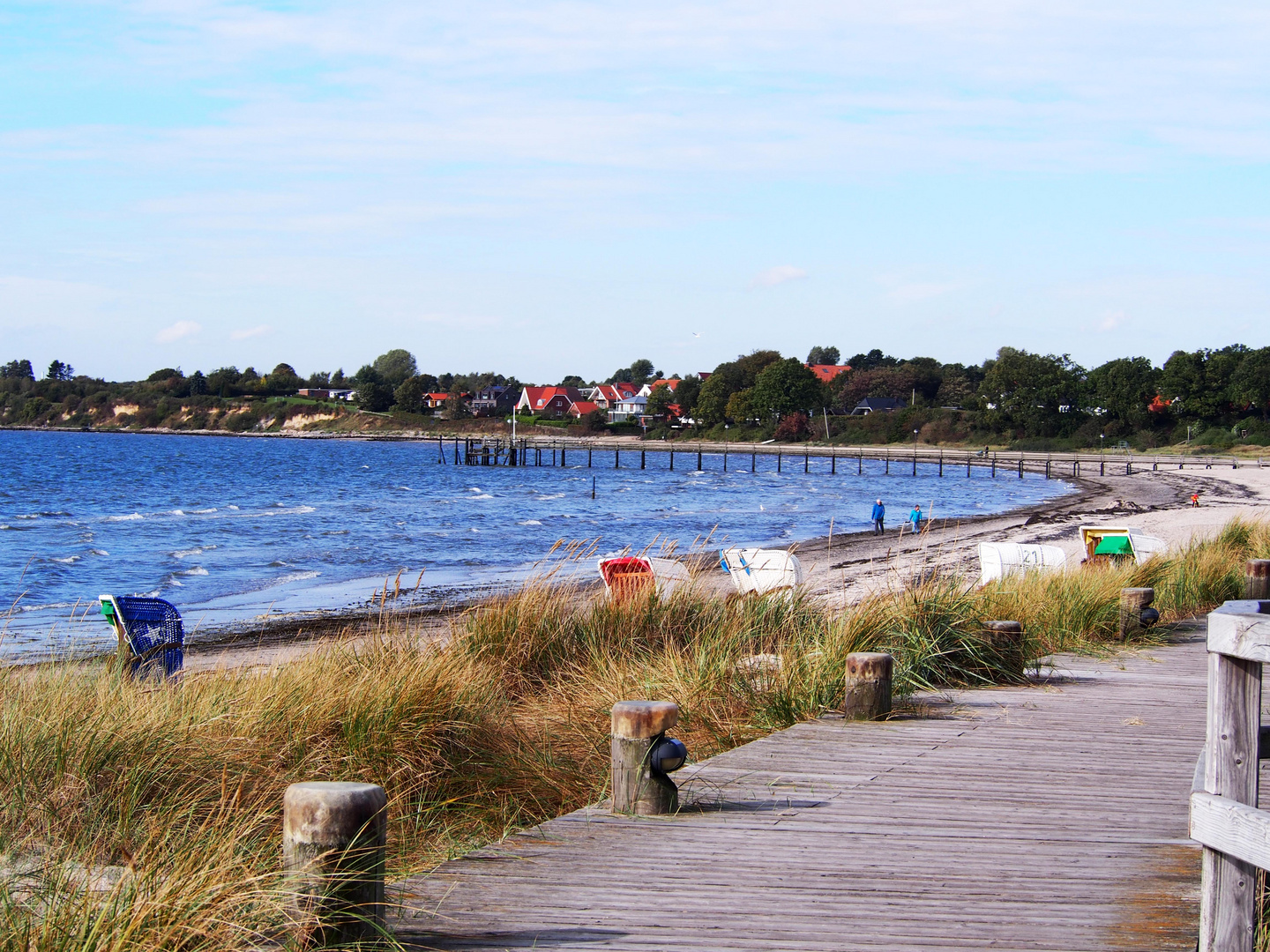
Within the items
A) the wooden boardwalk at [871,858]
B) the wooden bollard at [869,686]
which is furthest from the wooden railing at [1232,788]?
the wooden bollard at [869,686]

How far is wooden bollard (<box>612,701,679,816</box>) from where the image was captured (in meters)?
4.86

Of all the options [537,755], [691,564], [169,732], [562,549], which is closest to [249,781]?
[169,732]

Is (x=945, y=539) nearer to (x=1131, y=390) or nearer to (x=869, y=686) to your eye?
(x=869, y=686)

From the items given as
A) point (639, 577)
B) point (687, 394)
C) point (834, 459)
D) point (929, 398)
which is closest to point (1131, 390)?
point (834, 459)

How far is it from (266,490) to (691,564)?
55.5 m

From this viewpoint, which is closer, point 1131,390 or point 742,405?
point 1131,390

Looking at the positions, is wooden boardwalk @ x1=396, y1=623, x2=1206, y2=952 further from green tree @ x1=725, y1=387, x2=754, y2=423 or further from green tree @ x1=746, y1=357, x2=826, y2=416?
green tree @ x1=725, y1=387, x2=754, y2=423

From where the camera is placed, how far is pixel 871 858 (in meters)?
4.46

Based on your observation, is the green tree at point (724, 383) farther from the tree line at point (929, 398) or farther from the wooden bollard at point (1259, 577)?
the wooden bollard at point (1259, 577)

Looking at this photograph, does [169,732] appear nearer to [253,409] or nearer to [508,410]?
[508,410]

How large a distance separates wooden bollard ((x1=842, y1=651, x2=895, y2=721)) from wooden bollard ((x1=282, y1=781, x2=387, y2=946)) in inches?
163

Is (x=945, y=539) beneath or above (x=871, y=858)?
beneath

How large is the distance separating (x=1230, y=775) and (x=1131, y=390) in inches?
4099

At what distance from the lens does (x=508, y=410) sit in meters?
170
